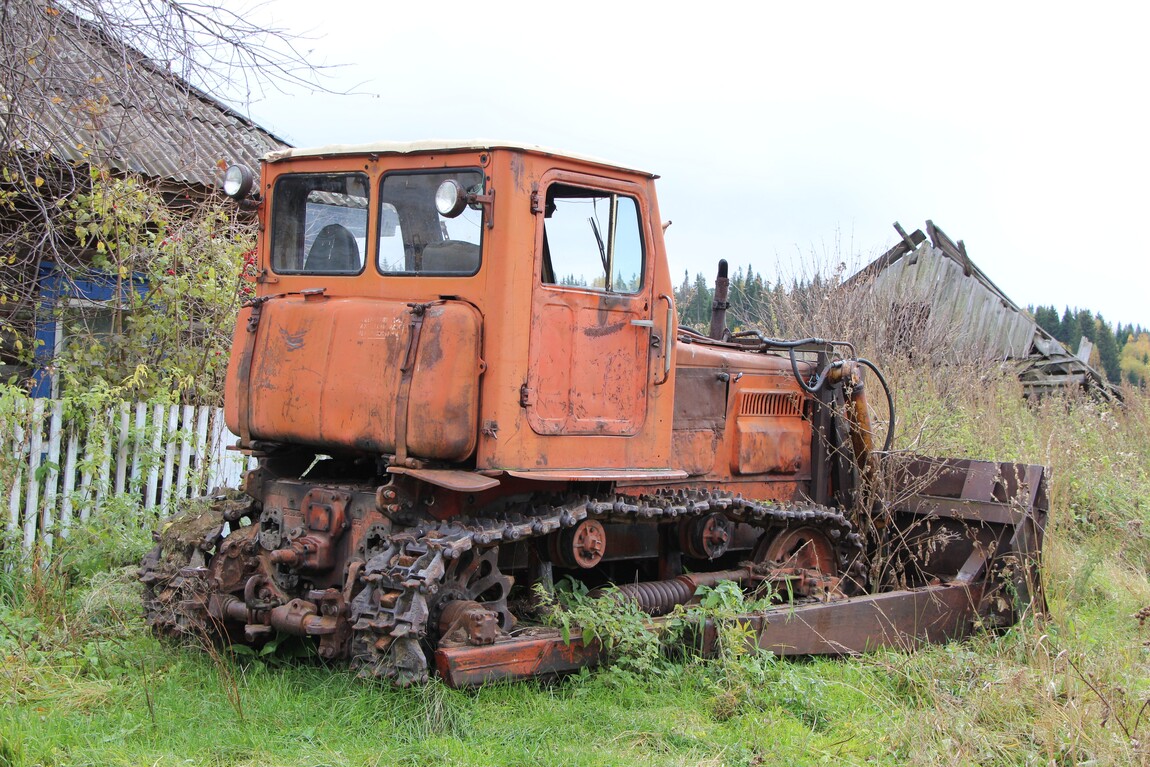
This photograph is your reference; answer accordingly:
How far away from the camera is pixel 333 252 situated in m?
6.05

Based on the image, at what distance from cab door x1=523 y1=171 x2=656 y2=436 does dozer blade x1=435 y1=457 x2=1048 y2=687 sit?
114 cm

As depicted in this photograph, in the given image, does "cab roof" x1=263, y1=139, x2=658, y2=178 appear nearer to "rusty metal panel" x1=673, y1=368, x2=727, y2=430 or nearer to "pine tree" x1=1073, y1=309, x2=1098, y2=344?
"rusty metal panel" x1=673, y1=368, x2=727, y2=430

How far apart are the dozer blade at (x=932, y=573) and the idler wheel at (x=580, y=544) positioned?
46cm

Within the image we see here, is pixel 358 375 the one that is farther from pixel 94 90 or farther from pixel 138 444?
pixel 94 90

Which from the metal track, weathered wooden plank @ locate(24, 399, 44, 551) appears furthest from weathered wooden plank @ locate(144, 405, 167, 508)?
the metal track

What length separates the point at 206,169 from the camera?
36.8 ft

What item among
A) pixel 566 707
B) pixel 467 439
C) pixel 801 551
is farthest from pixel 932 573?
pixel 467 439

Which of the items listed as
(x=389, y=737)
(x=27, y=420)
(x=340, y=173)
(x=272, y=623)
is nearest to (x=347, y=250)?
(x=340, y=173)

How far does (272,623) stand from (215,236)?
5.14m

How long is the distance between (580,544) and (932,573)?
3.38 meters

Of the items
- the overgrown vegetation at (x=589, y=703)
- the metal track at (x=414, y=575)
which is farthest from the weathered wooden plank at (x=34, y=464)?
the metal track at (x=414, y=575)

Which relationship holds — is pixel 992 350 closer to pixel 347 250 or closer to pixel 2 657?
pixel 347 250

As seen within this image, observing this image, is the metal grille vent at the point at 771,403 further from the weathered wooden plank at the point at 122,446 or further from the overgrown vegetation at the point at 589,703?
the weathered wooden plank at the point at 122,446

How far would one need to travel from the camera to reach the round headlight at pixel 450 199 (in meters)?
5.25
